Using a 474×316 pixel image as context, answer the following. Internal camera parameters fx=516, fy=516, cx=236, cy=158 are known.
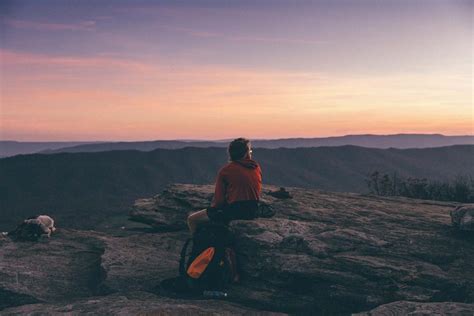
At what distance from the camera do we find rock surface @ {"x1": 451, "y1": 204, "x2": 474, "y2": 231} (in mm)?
9602

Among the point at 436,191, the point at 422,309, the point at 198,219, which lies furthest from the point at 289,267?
the point at 436,191

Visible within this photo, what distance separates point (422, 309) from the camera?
23.0 ft

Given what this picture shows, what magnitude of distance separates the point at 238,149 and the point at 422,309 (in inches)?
154

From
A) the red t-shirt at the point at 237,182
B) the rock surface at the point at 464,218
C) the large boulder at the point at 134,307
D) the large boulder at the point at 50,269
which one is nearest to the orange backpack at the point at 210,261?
the large boulder at the point at 134,307

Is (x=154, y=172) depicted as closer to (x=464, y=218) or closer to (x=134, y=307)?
(x=464, y=218)

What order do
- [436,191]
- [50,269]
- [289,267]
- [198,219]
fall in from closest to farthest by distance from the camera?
[289,267], [198,219], [50,269], [436,191]

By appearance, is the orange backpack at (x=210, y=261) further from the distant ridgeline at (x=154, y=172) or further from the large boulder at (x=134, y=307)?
the distant ridgeline at (x=154, y=172)

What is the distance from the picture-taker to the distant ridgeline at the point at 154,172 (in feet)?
192

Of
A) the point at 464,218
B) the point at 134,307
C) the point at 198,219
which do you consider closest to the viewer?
the point at 134,307

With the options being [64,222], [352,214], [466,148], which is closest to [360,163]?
[466,148]

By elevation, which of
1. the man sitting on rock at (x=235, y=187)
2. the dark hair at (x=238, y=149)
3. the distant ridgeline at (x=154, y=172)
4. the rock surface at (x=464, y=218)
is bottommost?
the distant ridgeline at (x=154, y=172)

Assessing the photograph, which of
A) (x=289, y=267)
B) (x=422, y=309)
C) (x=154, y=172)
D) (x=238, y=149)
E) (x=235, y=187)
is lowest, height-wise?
(x=154, y=172)

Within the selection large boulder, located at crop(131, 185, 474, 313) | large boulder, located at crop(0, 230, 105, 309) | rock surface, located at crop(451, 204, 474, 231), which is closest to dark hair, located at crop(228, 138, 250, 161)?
large boulder, located at crop(131, 185, 474, 313)

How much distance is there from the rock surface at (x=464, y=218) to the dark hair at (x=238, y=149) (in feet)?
14.2
